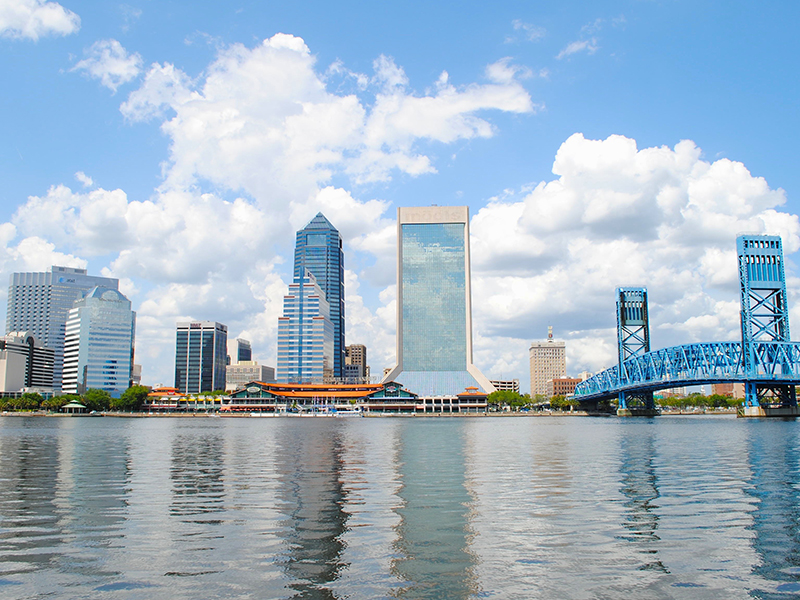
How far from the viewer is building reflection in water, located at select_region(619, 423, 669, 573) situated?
66.9 feet

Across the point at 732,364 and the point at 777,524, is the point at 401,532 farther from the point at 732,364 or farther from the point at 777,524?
the point at 732,364

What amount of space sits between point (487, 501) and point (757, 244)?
18408cm

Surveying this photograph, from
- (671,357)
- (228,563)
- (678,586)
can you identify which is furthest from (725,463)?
(671,357)

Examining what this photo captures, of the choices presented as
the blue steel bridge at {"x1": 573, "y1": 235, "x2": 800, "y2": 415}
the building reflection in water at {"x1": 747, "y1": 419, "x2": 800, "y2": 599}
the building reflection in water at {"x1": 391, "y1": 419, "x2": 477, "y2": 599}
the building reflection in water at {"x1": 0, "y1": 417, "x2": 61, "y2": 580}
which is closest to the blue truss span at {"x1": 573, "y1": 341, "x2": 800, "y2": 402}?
the blue steel bridge at {"x1": 573, "y1": 235, "x2": 800, "y2": 415}

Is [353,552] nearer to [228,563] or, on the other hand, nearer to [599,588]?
[228,563]

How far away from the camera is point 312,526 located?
2461 cm

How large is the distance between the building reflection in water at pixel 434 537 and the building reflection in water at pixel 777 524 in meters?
7.75

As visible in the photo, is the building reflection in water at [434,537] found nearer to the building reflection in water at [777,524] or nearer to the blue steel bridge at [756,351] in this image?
the building reflection in water at [777,524]

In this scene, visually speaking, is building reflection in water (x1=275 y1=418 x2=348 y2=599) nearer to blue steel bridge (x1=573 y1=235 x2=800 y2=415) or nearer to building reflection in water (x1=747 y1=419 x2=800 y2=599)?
building reflection in water (x1=747 y1=419 x2=800 y2=599)

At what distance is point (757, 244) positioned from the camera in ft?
605

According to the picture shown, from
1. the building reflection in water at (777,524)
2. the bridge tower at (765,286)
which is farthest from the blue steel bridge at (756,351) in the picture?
the building reflection in water at (777,524)

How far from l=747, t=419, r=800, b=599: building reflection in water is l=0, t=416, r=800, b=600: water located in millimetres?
A: 99

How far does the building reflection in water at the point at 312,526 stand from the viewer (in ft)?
57.3

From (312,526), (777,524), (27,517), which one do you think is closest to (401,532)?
(312,526)
